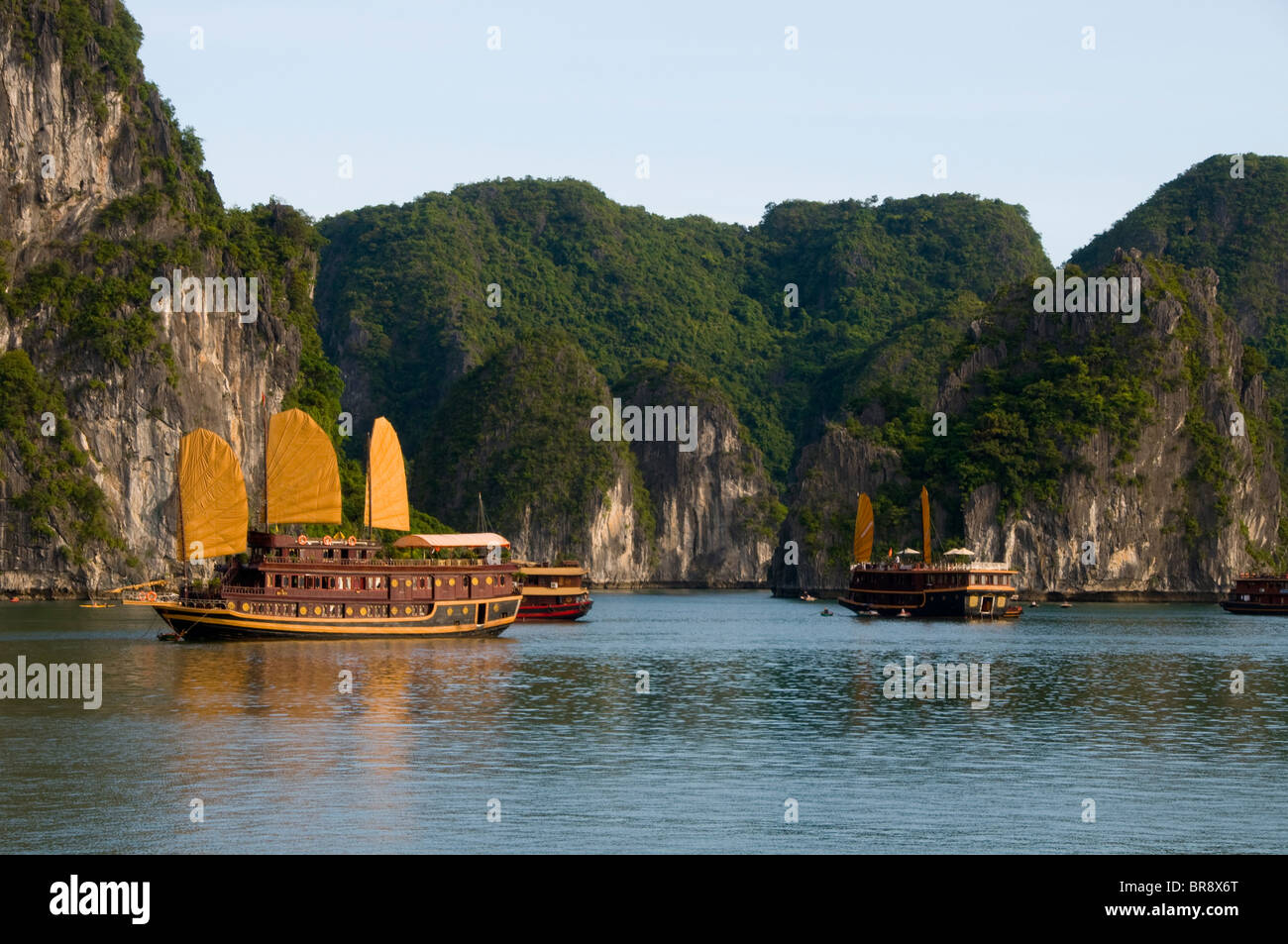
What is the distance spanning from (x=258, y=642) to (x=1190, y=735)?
40.1 metres

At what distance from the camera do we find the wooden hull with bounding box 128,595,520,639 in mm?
63438

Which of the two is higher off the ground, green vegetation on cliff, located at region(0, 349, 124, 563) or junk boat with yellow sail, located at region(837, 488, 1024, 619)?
green vegetation on cliff, located at region(0, 349, 124, 563)

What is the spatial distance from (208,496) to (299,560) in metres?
4.69

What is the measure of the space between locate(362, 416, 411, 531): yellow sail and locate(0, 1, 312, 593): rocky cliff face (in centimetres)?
4503

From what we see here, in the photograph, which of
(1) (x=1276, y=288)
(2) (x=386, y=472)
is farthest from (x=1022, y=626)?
(1) (x=1276, y=288)

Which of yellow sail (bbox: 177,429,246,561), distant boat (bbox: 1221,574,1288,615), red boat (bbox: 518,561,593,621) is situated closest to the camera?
yellow sail (bbox: 177,429,246,561)

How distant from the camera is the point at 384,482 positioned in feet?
226

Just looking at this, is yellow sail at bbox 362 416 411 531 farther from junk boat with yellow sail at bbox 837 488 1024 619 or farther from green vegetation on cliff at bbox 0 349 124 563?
green vegetation on cliff at bbox 0 349 124 563

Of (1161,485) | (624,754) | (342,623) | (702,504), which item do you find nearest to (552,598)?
(342,623)

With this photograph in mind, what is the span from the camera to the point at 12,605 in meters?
94.6

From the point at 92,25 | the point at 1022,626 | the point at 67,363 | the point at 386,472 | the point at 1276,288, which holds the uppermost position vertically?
the point at 92,25

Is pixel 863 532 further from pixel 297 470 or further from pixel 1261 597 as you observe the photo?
pixel 297 470

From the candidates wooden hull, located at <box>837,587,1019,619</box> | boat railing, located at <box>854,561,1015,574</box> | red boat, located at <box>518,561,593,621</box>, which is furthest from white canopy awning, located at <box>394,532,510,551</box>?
boat railing, located at <box>854,561,1015,574</box>

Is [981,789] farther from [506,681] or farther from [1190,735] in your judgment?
[506,681]
